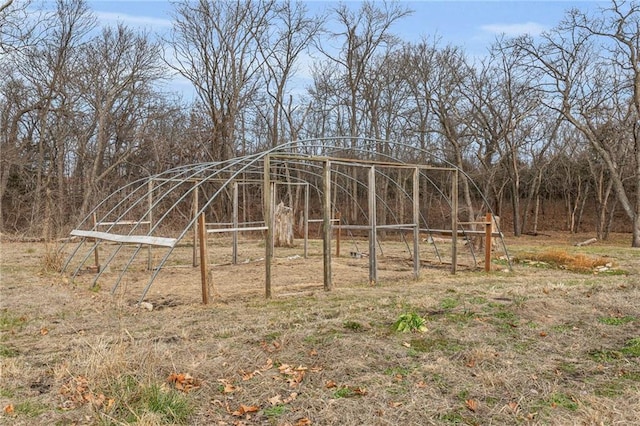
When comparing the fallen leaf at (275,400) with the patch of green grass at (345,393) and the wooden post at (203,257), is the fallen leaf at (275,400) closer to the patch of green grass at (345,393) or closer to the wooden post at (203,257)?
the patch of green grass at (345,393)

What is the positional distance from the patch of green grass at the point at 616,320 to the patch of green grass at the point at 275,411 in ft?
13.5

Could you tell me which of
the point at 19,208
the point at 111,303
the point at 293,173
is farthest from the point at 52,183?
the point at 111,303

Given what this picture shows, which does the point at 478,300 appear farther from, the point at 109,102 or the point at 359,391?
the point at 109,102

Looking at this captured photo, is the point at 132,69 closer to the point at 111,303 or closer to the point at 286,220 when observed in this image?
the point at 286,220

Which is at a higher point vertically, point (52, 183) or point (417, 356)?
point (52, 183)

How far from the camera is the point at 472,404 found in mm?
3354

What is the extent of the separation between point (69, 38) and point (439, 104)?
52.1ft

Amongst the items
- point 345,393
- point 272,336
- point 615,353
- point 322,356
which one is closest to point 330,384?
point 345,393

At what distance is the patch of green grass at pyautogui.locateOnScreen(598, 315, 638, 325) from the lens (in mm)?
5551

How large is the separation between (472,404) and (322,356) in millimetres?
1436

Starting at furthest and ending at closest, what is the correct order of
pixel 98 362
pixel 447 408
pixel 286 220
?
1. pixel 286 220
2. pixel 98 362
3. pixel 447 408

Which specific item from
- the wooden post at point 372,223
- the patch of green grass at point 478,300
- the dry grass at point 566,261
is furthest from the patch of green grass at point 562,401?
the dry grass at point 566,261

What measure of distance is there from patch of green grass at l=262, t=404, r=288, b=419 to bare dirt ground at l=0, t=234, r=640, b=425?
1 centimetres

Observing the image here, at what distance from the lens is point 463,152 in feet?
87.1
